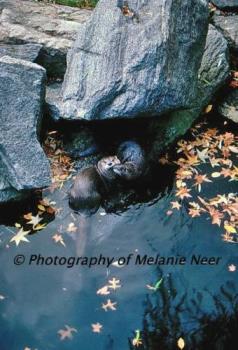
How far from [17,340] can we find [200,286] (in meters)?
2.40

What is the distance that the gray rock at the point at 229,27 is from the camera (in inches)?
352

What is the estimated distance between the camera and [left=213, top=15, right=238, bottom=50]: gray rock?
8.95 metres

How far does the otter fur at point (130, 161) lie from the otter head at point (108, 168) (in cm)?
7

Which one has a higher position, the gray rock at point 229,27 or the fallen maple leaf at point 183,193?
the gray rock at point 229,27

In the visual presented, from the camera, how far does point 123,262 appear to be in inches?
249

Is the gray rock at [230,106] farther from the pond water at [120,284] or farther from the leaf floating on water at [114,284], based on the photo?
the leaf floating on water at [114,284]

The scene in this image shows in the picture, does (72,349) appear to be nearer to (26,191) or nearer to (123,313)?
(123,313)

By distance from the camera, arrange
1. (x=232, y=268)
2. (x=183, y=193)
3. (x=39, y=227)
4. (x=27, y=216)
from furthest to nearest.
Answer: (x=183, y=193) → (x=27, y=216) → (x=39, y=227) → (x=232, y=268)

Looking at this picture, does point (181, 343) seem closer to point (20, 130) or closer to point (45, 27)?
point (20, 130)

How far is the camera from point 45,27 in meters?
8.62

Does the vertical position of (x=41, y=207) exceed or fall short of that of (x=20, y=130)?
it falls short

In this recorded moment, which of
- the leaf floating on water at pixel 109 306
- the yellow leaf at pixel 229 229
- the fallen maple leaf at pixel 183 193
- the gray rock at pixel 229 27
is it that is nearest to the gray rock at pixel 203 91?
the gray rock at pixel 229 27

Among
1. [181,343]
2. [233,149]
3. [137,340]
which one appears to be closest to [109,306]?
[137,340]

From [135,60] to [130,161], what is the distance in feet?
4.99
